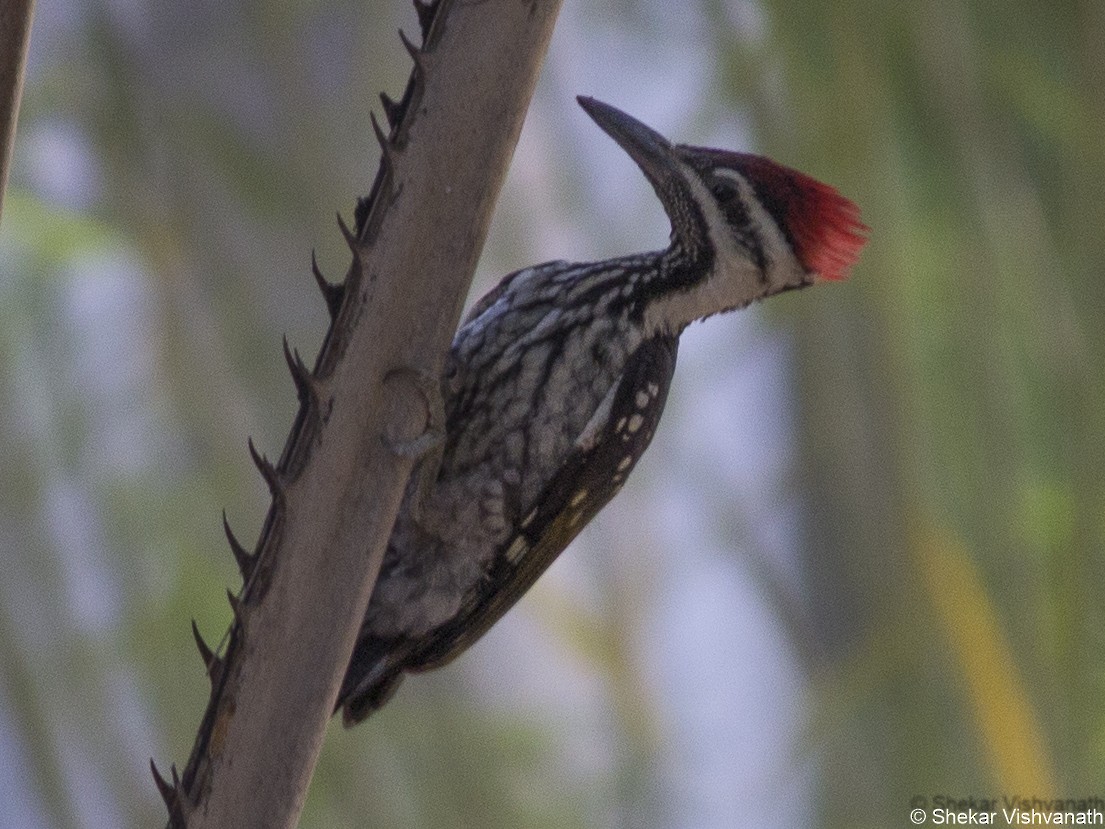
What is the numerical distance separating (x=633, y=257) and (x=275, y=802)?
3.58ft

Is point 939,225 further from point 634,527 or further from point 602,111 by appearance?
point 602,111

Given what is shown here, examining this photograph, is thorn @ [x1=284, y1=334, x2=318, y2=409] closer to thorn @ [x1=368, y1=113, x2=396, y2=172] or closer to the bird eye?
thorn @ [x1=368, y1=113, x2=396, y2=172]

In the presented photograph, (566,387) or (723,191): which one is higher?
(723,191)

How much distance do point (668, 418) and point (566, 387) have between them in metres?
1.56

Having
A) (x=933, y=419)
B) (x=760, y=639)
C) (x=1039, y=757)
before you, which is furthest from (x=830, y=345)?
(x=1039, y=757)

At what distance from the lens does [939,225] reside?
336 cm

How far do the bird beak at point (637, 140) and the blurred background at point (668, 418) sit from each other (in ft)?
4.05

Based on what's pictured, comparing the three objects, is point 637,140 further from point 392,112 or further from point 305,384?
point 305,384

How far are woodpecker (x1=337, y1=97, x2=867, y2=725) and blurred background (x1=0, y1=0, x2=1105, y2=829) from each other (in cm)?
126

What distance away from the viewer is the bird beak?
78.0 inches

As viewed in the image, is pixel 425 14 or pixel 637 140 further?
pixel 637 140

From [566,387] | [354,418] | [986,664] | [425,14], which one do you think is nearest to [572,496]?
[566,387]

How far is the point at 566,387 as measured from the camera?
1934 millimetres

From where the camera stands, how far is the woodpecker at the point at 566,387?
1.91 metres
